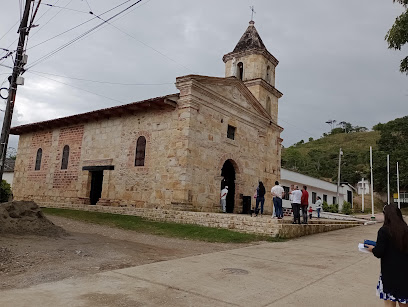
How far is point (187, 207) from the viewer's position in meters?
14.8

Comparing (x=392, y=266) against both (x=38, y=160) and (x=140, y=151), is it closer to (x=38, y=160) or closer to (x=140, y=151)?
(x=140, y=151)

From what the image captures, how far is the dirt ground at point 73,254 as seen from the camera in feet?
19.2

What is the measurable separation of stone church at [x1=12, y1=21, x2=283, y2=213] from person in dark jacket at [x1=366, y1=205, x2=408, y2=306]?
37.9ft

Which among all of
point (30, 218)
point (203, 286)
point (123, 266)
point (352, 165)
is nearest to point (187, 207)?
point (30, 218)

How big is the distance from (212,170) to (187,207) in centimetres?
256

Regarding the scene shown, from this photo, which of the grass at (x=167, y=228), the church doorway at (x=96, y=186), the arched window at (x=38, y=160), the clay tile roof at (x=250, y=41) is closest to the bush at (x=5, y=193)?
the arched window at (x=38, y=160)

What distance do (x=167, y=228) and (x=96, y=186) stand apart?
801 centimetres

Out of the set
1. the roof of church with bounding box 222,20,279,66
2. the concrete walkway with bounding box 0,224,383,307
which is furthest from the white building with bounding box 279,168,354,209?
the concrete walkway with bounding box 0,224,383,307

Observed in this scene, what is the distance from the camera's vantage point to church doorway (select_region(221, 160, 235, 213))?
18.3 m

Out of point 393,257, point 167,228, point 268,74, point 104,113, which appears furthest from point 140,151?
point 393,257

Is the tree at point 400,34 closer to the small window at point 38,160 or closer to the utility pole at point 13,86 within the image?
the utility pole at point 13,86

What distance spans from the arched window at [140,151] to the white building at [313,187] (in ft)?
42.6

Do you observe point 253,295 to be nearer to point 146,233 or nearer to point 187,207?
point 146,233

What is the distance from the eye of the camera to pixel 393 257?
352 cm
